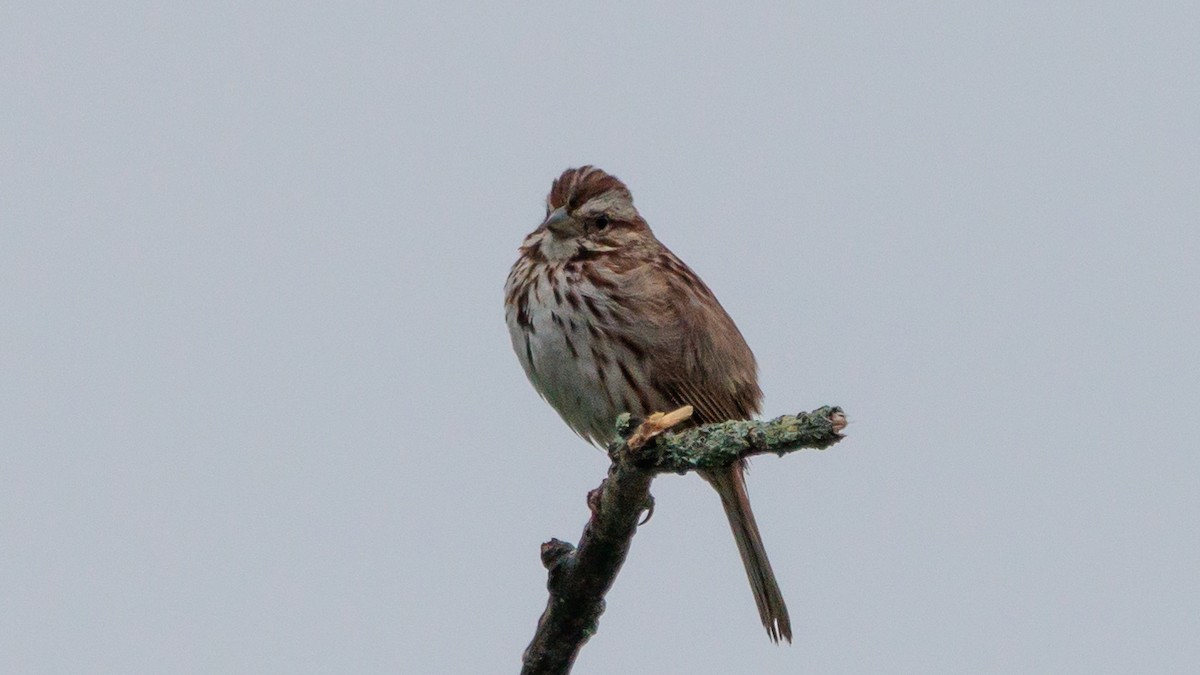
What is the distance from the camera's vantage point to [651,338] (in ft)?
26.8

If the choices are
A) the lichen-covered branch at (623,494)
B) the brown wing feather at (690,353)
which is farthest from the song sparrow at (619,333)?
the lichen-covered branch at (623,494)

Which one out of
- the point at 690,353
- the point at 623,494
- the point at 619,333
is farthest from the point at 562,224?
the point at 623,494

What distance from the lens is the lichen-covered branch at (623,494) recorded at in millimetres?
5371

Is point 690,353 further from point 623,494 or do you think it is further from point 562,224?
point 623,494

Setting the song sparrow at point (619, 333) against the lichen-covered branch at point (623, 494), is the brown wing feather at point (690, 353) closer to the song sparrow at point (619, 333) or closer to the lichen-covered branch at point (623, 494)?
the song sparrow at point (619, 333)

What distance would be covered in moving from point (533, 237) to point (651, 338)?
1047mm

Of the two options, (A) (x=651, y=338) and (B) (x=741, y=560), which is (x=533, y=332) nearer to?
(A) (x=651, y=338)

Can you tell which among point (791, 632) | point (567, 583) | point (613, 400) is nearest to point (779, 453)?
point (567, 583)

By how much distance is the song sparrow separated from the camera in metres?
8.15

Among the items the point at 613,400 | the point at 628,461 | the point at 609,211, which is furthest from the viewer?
the point at 609,211

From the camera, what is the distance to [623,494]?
20.8 ft

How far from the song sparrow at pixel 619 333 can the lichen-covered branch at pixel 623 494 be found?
932 millimetres

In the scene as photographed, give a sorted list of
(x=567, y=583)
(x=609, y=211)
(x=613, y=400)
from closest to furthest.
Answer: (x=567, y=583) → (x=613, y=400) → (x=609, y=211)

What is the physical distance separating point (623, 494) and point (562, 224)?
2.54m
